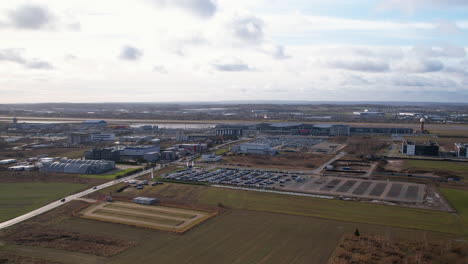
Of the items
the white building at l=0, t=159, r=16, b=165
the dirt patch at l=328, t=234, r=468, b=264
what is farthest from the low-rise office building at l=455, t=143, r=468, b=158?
the white building at l=0, t=159, r=16, b=165

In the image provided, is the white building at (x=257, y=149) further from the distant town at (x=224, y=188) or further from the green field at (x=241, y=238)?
the green field at (x=241, y=238)

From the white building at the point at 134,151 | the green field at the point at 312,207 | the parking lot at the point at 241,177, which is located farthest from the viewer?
the white building at the point at 134,151

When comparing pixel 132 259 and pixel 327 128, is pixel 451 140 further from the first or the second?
pixel 132 259

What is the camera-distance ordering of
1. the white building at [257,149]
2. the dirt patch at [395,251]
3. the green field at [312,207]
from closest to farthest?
the dirt patch at [395,251] → the green field at [312,207] → the white building at [257,149]

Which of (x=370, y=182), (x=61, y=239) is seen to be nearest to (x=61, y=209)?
(x=61, y=239)

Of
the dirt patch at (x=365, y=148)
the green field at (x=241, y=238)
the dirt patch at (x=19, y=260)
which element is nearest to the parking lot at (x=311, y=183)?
the green field at (x=241, y=238)

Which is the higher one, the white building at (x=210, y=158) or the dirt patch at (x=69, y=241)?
the white building at (x=210, y=158)
